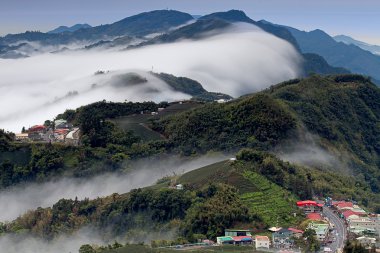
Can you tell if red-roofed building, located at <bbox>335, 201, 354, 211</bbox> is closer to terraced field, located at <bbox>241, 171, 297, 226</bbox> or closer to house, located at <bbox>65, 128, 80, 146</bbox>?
terraced field, located at <bbox>241, 171, 297, 226</bbox>

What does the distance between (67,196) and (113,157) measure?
7.74 m

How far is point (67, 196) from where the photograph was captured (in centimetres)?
6775

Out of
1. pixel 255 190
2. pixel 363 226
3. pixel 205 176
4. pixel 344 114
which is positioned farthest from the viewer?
pixel 344 114

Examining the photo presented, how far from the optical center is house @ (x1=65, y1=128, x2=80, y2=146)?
7726cm

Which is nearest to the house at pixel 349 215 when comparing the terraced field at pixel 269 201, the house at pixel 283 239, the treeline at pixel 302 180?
the terraced field at pixel 269 201

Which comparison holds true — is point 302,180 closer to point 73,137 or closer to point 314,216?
point 314,216

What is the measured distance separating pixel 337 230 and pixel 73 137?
4078 centimetres

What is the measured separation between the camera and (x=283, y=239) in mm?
44688

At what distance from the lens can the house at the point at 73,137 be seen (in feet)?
253

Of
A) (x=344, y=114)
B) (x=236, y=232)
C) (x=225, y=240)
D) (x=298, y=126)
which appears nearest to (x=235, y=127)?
(x=298, y=126)

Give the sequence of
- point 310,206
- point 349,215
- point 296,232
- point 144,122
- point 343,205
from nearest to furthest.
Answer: point 296,232 → point 349,215 → point 310,206 → point 343,205 → point 144,122

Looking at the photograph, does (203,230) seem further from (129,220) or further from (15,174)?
(15,174)

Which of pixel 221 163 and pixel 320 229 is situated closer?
pixel 320 229

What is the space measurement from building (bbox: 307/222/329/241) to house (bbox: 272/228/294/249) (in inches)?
68.5
